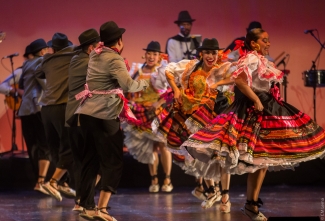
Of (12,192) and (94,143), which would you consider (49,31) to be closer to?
(12,192)

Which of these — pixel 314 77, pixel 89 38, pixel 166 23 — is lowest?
pixel 314 77

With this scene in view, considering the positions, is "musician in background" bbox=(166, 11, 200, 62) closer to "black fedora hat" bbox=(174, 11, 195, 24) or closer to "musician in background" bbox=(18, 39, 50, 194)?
"black fedora hat" bbox=(174, 11, 195, 24)

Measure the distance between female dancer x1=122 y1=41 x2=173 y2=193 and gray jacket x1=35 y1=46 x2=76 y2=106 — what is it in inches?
68.6

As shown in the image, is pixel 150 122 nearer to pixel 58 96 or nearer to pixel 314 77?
pixel 58 96

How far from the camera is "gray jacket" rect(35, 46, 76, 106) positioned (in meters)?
7.53

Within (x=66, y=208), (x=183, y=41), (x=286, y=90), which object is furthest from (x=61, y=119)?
(x=286, y=90)

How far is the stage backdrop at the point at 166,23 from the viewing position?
35.5 feet

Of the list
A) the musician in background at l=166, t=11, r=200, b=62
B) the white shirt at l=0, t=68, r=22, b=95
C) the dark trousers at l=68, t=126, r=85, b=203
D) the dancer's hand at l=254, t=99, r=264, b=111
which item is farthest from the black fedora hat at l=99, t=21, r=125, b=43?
the musician in background at l=166, t=11, r=200, b=62

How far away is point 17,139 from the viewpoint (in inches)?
432

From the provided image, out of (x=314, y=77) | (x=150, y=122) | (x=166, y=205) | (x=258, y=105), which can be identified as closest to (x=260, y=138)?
(x=258, y=105)

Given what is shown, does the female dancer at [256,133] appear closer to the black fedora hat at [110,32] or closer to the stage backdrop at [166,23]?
the black fedora hat at [110,32]

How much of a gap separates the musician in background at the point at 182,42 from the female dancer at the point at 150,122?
108cm

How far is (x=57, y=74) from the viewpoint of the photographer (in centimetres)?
755

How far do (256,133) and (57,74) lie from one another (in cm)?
237
